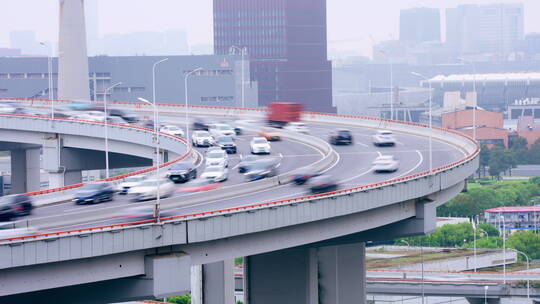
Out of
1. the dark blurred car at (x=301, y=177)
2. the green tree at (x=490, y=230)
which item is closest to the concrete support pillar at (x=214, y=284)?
the dark blurred car at (x=301, y=177)

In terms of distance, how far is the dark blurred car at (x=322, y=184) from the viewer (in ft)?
159

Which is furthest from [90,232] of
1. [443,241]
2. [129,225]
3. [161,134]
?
[443,241]

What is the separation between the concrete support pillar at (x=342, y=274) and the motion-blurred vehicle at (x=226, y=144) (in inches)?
505

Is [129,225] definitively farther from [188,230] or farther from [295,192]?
[295,192]

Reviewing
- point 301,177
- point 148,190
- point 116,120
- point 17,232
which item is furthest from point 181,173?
point 116,120

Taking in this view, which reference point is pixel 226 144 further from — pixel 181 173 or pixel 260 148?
pixel 181 173

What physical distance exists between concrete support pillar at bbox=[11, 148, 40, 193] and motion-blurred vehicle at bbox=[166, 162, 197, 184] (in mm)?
39903

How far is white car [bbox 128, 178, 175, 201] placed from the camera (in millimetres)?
45250

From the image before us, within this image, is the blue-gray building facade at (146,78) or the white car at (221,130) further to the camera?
the blue-gray building facade at (146,78)

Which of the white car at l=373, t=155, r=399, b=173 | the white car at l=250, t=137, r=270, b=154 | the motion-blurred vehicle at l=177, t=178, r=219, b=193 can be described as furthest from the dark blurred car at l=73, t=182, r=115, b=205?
the white car at l=250, t=137, r=270, b=154

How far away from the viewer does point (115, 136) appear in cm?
7381

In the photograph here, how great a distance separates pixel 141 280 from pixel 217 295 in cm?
2060

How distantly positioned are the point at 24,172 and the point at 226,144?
2888 centimetres

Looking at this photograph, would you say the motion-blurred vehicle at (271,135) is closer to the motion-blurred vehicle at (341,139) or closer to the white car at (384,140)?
the motion-blurred vehicle at (341,139)
